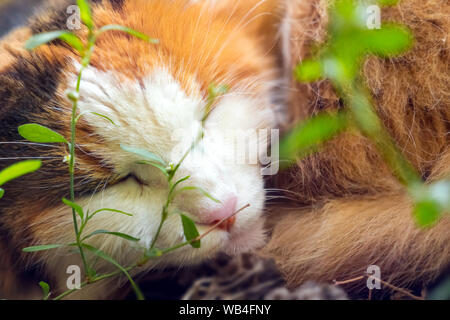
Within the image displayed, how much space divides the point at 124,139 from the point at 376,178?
0.57m

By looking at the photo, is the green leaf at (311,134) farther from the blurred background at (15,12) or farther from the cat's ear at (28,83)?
the blurred background at (15,12)

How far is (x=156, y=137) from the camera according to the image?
32.5 inches

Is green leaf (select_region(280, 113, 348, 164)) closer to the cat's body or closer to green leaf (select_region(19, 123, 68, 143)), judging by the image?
the cat's body

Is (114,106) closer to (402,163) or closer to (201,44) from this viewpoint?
(201,44)

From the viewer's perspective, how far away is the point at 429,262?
79 centimetres

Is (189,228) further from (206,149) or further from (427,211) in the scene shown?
(427,211)

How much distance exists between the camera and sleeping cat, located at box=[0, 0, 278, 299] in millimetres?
826

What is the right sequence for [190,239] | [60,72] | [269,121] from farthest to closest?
1. [269,121]
2. [60,72]
3. [190,239]

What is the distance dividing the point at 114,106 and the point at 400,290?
2.09 feet

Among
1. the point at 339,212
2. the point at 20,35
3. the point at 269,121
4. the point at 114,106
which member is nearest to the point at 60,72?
the point at 114,106

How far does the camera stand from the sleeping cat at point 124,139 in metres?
0.83

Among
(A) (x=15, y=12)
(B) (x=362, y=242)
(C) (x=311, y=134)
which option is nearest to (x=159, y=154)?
(C) (x=311, y=134)

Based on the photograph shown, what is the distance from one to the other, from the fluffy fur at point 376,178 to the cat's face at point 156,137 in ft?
0.40

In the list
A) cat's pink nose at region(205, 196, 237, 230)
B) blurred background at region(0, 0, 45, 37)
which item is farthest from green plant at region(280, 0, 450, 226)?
blurred background at region(0, 0, 45, 37)
